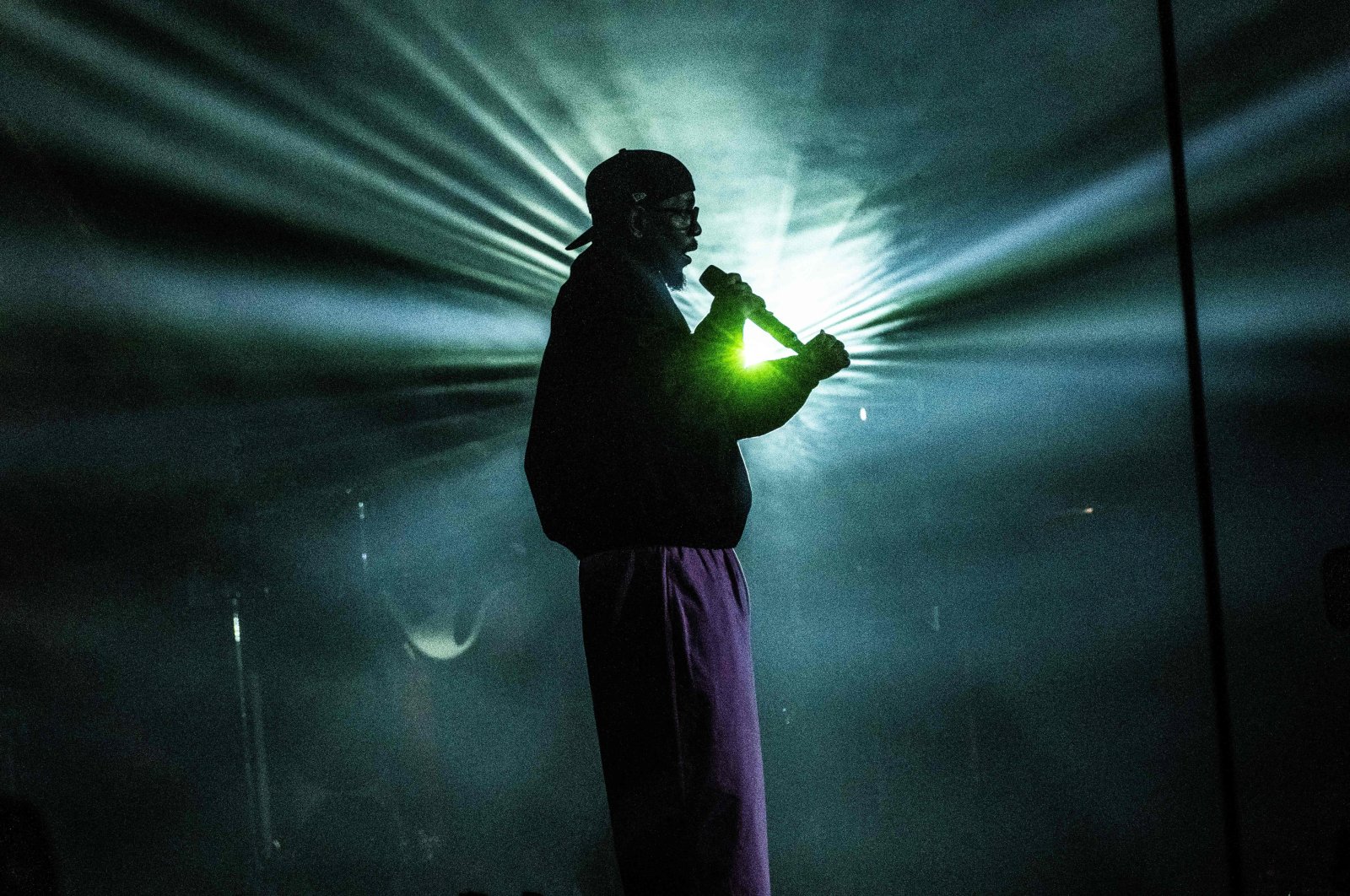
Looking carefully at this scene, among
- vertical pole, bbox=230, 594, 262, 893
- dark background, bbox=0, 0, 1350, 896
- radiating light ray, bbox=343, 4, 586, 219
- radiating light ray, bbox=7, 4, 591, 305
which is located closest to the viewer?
radiating light ray, bbox=7, 4, 591, 305

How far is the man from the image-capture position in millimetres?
1144

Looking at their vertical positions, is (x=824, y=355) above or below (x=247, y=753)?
above

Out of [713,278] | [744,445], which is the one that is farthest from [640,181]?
[744,445]

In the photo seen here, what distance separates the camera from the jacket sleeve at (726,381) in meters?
1.21

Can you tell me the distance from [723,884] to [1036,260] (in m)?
2.25

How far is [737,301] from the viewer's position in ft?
4.09

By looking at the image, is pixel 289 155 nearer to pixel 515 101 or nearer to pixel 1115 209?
pixel 515 101

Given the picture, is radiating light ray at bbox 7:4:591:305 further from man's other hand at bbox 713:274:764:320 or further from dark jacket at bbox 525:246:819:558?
man's other hand at bbox 713:274:764:320

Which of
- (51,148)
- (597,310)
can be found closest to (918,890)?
(597,310)

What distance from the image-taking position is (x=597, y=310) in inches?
48.9

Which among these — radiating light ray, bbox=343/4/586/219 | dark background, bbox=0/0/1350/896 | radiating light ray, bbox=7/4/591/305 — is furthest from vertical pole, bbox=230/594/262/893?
radiating light ray, bbox=343/4/586/219

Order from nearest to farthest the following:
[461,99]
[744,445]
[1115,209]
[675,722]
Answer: [675,722] < [461,99] < [1115,209] < [744,445]

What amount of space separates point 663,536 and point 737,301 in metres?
0.31

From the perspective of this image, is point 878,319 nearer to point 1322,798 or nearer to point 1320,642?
point 1320,642
